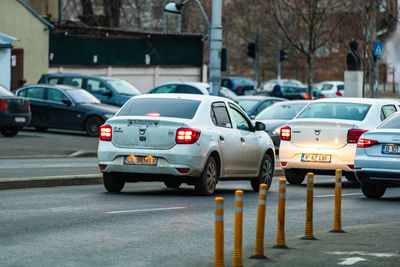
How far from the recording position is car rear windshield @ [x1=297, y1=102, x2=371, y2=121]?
18.9 metres

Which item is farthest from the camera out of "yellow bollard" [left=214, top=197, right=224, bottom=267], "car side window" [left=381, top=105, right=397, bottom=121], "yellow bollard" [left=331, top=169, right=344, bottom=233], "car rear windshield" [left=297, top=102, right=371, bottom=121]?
"car side window" [left=381, top=105, right=397, bottom=121]

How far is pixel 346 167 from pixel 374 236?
7.15m

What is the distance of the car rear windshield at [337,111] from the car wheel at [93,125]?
13.4 meters

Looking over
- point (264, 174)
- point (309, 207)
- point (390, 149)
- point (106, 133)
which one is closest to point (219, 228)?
point (309, 207)

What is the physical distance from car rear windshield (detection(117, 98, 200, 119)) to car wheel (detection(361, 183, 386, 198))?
2.99m

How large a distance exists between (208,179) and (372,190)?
8.90 ft

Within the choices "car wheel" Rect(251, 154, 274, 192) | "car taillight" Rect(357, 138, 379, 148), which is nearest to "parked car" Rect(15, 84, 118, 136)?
"car wheel" Rect(251, 154, 274, 192)

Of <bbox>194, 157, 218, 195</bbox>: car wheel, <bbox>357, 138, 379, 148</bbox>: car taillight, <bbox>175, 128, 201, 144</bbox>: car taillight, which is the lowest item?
<bbox>194, 157, 218, 195</bbox>: car wheel

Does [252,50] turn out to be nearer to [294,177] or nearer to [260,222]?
[294,177]

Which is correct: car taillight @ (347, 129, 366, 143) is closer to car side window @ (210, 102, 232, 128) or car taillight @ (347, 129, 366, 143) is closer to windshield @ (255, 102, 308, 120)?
car side window @ (210, 102, 232, 128)

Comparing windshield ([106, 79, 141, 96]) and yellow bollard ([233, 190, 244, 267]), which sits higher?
windshield ([106, 79, 141, 96])

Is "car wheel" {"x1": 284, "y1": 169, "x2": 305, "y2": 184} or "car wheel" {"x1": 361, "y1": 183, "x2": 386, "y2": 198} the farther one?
"car wheel" {"x1": 284, "y1": 169, "x2": 305, "y2": 184}

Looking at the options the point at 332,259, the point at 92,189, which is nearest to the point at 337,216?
the point at 332,259

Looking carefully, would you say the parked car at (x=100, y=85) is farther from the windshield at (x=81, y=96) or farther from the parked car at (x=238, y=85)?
the parked car at (x=238, y=85)
